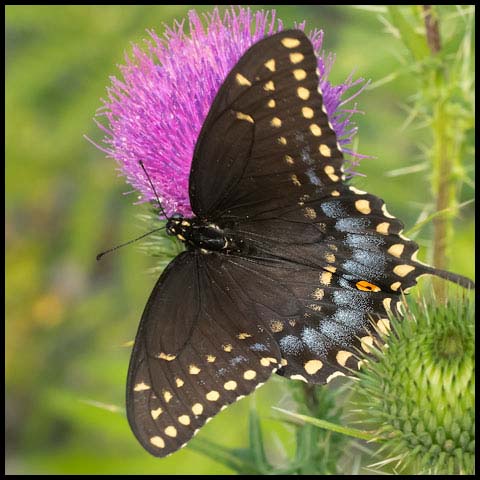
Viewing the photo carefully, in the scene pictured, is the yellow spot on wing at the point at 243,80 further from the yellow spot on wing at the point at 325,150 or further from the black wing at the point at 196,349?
the black wing at the point at 196,349

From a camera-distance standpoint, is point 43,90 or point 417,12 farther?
point 43,90

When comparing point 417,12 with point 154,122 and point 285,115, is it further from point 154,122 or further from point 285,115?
point 154,122

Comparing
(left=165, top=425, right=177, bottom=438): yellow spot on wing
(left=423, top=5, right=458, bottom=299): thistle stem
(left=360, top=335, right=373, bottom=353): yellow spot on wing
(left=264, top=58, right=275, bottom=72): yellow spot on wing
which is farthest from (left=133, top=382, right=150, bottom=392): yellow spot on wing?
(left=423, top=5, right=458, bottom=299): thistle stem

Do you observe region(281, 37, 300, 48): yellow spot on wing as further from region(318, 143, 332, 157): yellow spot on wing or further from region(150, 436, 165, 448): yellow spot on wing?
region(150, 436, 165, 448): yellow spot on wing

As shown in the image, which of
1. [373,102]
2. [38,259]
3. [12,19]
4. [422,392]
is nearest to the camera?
[422,392]

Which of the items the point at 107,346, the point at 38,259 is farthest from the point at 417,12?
the point at 38,259

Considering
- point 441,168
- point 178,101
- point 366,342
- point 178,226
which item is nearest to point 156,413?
point 178,226

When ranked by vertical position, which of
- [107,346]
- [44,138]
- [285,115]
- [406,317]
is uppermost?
[44,138]
